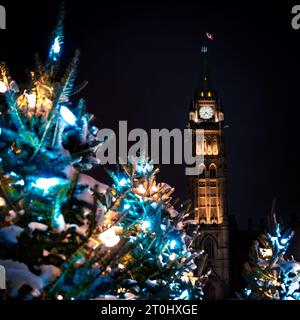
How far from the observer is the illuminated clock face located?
252ft

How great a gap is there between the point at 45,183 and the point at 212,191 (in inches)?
2674

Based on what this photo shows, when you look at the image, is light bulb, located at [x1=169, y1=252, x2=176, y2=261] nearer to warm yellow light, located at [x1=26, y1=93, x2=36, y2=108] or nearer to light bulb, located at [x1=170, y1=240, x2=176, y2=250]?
light bulb, located at [x1=170, y1=240, x2=176, y2=250]

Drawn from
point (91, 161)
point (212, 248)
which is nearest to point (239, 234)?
point (212, 248)

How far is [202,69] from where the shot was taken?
3487 inches

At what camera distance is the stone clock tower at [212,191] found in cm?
6788

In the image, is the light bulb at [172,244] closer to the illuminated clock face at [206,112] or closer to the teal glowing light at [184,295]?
the teal glowing light at [184,295]

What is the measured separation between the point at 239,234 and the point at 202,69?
3288 centimetres

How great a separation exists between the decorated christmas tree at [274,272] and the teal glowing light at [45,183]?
39.9 ft

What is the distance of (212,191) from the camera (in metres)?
72.2

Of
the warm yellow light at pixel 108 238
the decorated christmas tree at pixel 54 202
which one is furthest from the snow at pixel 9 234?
the warm yellow light at pixel 108 238

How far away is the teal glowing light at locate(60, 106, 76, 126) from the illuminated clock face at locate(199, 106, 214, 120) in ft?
234

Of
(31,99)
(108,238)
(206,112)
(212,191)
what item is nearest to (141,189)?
(31,99)

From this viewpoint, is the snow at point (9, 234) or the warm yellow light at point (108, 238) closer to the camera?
the snow at point (9, 234)
